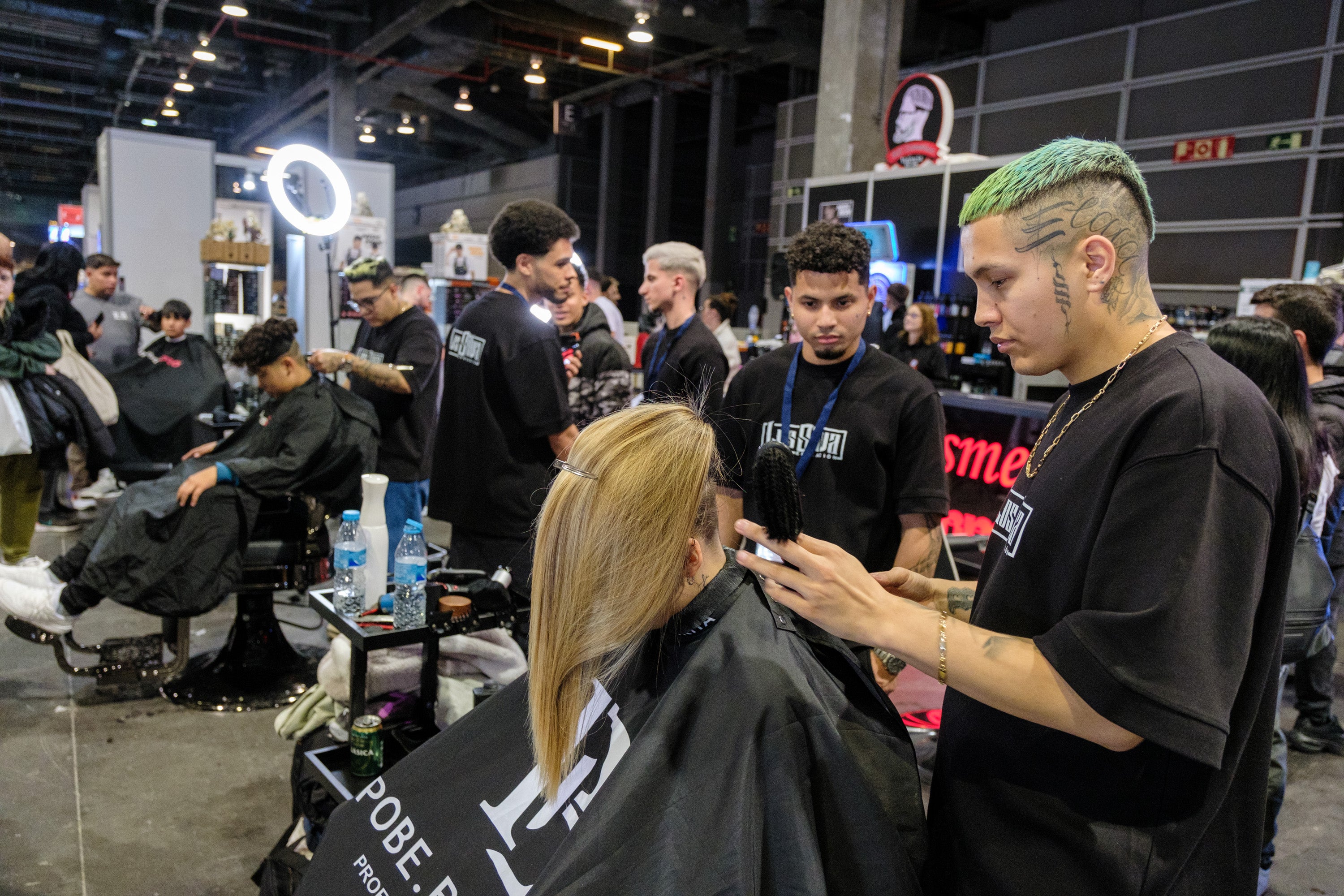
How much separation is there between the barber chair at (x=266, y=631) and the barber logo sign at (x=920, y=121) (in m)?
6.07

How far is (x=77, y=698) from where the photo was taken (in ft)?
10.7

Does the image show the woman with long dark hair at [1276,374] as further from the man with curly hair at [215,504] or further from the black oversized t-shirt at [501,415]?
the man with curly hair at [215,504]

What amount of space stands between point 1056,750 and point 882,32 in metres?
8.44

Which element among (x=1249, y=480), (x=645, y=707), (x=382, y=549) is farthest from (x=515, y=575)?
(x=1249, y=480)

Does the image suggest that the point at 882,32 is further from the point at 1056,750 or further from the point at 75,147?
the point at 75,147

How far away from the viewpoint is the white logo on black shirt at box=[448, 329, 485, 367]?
8.39 feet

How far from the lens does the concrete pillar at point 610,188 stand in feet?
52.7

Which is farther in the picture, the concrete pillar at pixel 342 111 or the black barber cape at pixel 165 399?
the concrete pillar at pixel 342 111

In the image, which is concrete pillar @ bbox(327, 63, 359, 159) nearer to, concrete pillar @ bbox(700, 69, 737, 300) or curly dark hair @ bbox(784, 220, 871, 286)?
concrete pillar @ bbox(700, 69, 737, 300)

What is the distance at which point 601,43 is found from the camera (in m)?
11.6

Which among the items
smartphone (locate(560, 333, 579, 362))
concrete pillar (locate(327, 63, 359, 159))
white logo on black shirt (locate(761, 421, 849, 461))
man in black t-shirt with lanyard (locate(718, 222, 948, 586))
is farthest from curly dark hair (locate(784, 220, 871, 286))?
concrete pillar (locate(327, 63, 359, 159))

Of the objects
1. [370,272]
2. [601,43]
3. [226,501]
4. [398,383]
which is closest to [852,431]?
[398,383]

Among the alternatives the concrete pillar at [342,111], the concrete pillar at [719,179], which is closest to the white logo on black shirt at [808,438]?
the concrete pillar at [719,179]

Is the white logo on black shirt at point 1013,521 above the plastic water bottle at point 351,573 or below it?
above
